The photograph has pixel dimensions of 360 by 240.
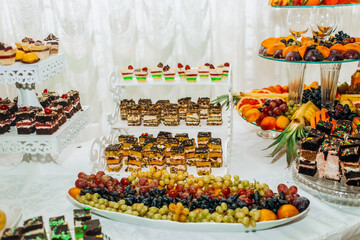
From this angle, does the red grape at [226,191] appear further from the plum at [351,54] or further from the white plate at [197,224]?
the plum at [351,54]

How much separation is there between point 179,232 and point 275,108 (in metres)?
1.13

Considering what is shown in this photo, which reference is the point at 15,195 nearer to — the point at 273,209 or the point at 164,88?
the point at 273,209

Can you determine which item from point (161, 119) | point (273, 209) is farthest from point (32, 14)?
point (273, 209)

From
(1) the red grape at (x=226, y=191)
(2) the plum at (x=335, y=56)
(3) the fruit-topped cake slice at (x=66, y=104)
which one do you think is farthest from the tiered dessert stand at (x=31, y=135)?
(2) the plum at (x=335, y=56)

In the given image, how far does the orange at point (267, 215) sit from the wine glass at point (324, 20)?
1343mm

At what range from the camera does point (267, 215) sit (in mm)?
1584

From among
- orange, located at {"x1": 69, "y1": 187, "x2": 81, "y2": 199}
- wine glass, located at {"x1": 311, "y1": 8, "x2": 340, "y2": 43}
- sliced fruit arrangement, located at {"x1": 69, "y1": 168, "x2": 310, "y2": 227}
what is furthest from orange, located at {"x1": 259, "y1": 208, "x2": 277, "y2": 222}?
wine glass, located at {"x1": 311, "y1": 8, "x2": 340, "y2": 43}

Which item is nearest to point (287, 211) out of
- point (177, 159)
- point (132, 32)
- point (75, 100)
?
point (177, 159)

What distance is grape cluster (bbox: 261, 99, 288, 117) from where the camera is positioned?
2381mm

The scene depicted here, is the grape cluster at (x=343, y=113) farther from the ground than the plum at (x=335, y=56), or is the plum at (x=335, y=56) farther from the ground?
the plum at (x=335, y=56)

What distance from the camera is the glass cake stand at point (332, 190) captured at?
1737 mm

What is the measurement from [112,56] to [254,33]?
138cm

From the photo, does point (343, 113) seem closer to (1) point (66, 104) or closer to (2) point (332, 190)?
(2) point (332, 190)

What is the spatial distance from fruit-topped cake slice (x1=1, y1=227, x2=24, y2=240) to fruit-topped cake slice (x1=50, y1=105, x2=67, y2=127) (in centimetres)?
92
